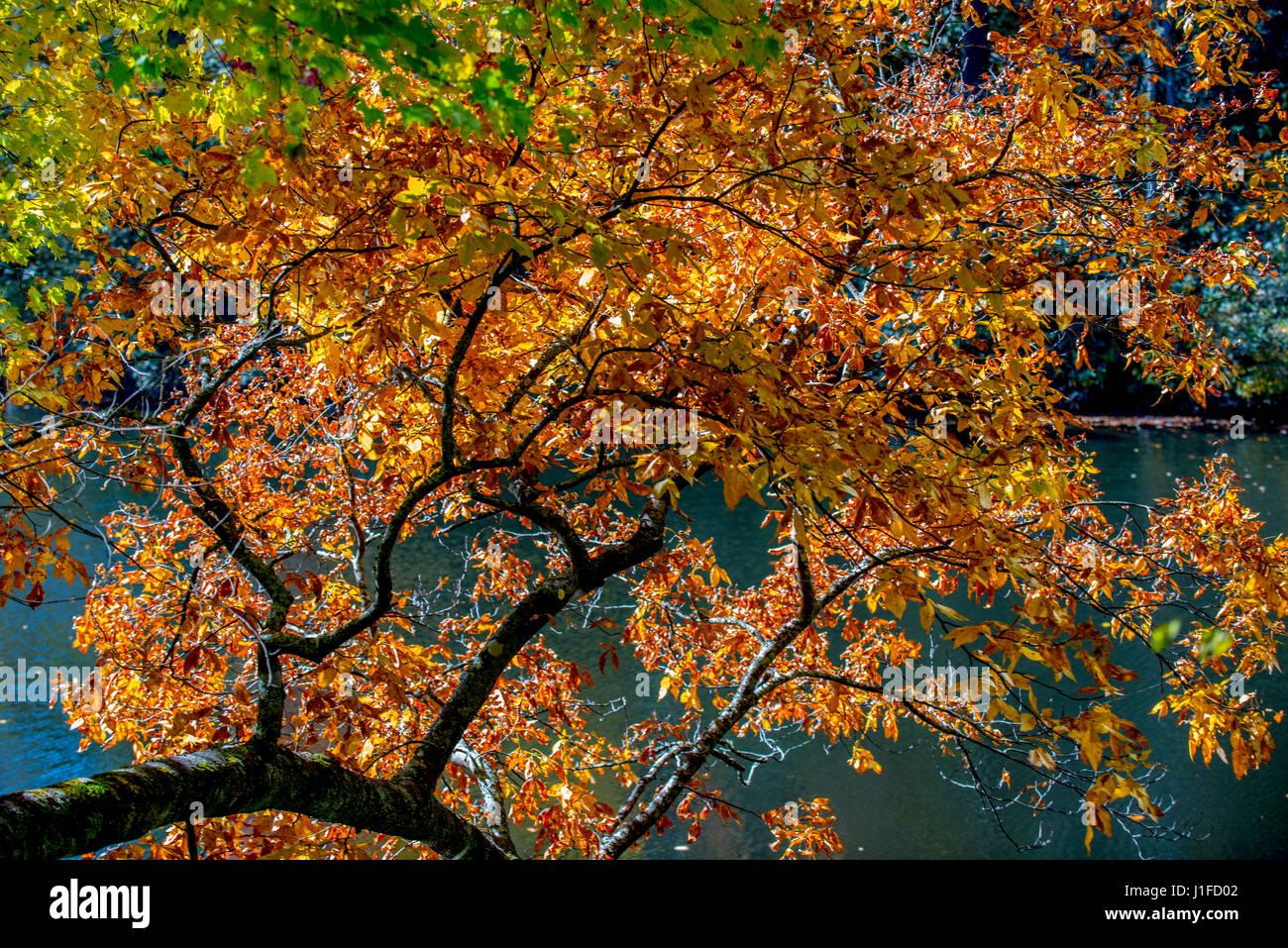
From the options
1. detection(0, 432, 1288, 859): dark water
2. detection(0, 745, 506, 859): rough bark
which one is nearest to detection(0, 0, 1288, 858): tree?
detection(0, 745, 506, 859): rough bark

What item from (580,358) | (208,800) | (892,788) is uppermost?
(580,358)

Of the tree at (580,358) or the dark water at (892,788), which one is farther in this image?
the dark water at (892,788)

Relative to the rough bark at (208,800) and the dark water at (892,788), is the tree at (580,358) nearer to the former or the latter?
the rough bark at (208,800)

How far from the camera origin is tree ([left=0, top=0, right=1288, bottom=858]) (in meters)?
2.45

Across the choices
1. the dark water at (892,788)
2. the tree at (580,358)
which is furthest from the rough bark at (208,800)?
the dark water at (892,788)

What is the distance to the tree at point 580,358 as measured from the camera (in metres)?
2.45

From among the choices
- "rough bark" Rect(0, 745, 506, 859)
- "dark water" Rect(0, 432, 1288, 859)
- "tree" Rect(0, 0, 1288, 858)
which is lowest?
"dark water" Rect(0, 432, 1288, 859)

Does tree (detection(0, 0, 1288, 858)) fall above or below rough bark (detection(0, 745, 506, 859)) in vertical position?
above

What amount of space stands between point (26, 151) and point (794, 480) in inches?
237

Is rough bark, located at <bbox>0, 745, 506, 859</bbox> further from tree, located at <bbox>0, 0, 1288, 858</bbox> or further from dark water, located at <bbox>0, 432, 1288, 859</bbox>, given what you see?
dark water, located at <bbox>0, 432, 1288, 859</bbox>

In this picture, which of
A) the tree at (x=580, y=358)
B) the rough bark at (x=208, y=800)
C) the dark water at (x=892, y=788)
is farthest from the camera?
the dark water at (x=892, y=788)

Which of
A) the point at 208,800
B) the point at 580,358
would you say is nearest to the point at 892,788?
the point at 580,358

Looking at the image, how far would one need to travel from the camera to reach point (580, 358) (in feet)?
9.00

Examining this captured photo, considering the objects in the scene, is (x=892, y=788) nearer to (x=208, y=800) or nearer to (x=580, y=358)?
(x=580, y=358)
